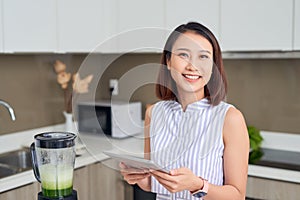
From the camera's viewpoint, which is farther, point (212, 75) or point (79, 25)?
point (79, 25)

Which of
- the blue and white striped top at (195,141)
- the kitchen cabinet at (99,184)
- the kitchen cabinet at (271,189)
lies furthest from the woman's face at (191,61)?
the kitchen cabinet at (99,184)

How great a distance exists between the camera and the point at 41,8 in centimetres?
232

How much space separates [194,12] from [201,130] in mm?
1294

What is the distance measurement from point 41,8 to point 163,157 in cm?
140

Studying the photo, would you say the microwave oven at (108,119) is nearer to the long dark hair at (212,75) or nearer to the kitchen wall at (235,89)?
the long dark hair at (212,75)

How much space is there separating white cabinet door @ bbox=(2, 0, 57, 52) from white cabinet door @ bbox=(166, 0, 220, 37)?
0.69 m

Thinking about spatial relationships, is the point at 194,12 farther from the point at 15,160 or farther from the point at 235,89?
the point at 15,160

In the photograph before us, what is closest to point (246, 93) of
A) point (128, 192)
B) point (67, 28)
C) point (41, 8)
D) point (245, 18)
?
point (245, 18)

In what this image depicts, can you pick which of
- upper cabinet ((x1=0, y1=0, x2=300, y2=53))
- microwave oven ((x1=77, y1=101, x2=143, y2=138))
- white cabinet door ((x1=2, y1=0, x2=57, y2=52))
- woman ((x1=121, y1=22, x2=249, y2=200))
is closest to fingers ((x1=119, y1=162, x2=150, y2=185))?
woman ((x1=121, y1=22, x2=249, y2=200))

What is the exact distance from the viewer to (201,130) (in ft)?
4.23

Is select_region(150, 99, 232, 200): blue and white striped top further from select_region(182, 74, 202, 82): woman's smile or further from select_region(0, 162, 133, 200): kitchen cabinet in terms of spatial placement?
select_region(0, 162, 133, 200): kitchen cabinet

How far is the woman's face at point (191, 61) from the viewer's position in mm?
1160

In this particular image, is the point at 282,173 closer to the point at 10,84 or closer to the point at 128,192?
the point at 128,192

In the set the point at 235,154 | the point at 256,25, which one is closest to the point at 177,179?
the point at 235,154
